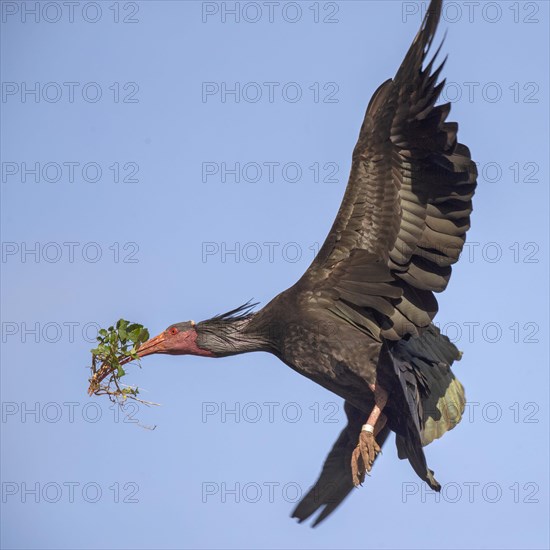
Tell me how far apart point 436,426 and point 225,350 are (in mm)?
2219

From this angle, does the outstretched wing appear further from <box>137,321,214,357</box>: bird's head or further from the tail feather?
<box>137,321,214,357</box>: bird's head

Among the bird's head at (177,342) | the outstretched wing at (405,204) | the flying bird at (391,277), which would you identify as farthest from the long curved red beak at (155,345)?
the outstretched wing at (405,204)

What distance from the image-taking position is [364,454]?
14.6m

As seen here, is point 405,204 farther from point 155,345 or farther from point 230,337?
point 155,345

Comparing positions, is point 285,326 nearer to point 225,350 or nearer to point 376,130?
point 225,350

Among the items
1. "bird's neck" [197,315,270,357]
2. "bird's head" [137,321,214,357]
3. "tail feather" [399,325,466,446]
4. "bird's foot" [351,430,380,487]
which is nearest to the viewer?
"bird's foot" [351,430,380,487]

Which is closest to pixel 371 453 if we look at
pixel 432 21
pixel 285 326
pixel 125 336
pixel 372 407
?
pixel 372 407

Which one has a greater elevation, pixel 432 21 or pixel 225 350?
pixel 432 21

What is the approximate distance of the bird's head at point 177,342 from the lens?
51.8ft

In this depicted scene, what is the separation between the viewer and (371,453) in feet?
47.9

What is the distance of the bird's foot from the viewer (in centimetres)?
1456

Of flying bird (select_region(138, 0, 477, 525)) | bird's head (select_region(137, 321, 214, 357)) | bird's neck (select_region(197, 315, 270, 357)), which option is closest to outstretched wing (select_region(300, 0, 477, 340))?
flying bird (select_region(138, 0, 477, 525))

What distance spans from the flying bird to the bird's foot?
0.5 inches

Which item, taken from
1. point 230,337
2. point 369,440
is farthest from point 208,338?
point 369,440
